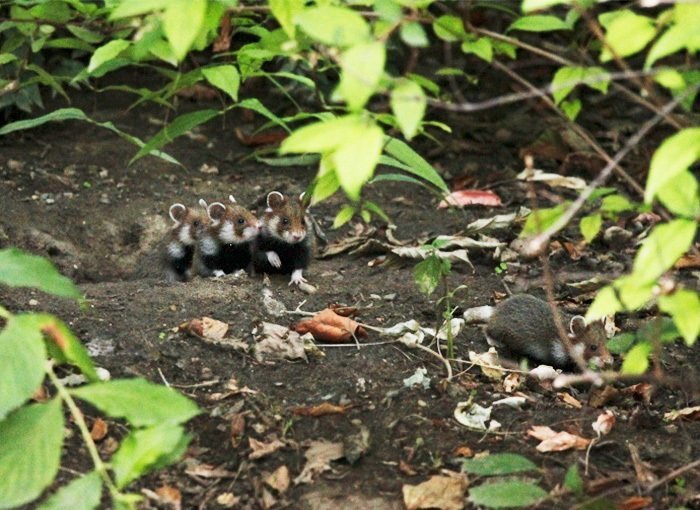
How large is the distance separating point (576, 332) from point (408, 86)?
3245 millimetres

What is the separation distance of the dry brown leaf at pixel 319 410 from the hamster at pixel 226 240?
273 cm

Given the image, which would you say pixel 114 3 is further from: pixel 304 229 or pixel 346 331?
pixel 304 229

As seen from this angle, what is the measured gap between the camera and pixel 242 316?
5.43 metres

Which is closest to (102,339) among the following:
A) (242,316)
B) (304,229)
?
(242,316)

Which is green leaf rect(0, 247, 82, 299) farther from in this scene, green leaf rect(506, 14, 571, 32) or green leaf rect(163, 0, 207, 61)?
green leaf rect(506, 14, 571, 32)

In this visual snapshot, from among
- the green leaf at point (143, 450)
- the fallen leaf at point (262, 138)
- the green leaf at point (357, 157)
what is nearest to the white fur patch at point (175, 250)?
the fallen leaf at point (262, 138)

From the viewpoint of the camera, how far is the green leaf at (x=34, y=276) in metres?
3.28

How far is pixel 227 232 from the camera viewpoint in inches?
288

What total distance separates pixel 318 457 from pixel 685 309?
1.96 m

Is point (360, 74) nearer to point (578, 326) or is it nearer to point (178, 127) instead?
point (178, 127)

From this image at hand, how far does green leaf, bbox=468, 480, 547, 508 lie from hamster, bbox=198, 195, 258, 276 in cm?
389

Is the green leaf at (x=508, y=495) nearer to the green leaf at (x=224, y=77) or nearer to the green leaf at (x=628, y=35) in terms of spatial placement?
the green leaf at (x=628, y=35)

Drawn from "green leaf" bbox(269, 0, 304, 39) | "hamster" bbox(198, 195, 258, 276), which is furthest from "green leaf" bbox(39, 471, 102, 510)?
"hamster" bbox(198, 195, 258, 276)

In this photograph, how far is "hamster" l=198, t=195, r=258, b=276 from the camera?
731 centimetres
